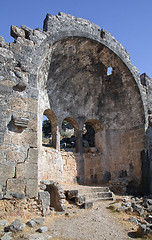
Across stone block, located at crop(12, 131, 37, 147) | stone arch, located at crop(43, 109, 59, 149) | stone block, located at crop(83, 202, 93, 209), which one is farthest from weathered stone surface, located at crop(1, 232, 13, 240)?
stone arch, located at crop(43, 109, 59, 149)

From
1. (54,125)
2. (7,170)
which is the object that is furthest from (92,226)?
(54,125)

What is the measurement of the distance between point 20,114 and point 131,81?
6232 millimetres

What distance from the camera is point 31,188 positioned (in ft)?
19.2

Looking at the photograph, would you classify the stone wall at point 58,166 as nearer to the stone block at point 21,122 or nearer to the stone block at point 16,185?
the stone block at point 16,185

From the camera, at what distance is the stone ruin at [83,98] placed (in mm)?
6680

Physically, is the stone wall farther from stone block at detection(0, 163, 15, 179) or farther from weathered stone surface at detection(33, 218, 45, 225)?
weathered stone surface at detection(33, 218, 45, 225)

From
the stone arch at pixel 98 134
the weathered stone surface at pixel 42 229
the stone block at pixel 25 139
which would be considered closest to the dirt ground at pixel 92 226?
the weathered stone surface at pixel 42 229

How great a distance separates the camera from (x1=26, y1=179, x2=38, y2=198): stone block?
5.79m

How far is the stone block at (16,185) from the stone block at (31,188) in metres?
0.12

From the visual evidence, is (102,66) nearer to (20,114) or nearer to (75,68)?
(75,68)

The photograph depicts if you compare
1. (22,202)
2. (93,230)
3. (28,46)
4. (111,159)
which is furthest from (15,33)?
(111,159)

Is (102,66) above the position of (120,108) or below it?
above

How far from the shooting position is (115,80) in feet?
36.1

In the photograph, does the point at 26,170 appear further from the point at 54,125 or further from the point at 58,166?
the point at 54,125
